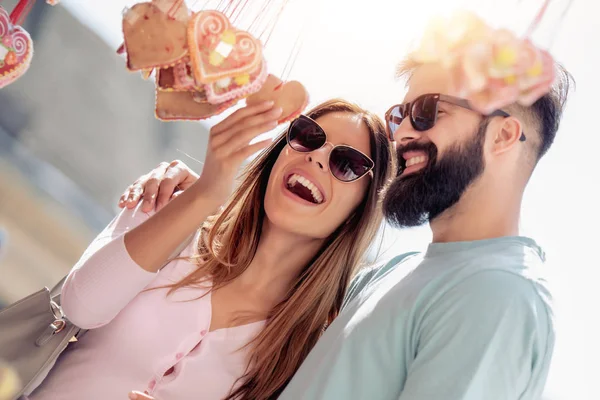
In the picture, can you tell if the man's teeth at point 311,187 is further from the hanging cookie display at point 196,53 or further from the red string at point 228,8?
the red string at point 228,8

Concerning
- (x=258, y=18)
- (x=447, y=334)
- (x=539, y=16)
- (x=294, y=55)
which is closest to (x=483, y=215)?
(x=447, y=334)

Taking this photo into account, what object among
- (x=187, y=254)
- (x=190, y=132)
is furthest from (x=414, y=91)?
(x=190, y=132)

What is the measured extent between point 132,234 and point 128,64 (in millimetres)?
413

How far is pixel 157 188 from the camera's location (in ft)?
5.71

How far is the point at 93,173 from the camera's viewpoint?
3449 mm

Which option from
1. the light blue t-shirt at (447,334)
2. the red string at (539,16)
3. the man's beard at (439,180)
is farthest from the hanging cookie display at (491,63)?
the light blue t-shirt at (447,334)

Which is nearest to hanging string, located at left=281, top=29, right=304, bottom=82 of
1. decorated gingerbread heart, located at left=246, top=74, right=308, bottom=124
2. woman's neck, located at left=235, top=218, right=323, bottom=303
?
decorated gingerbread heart, located at left=246, top=74, right=308, bottom=124

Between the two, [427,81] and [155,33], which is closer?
[155,33]

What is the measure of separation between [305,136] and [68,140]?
6.81 feet

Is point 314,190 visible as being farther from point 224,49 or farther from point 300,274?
point 224,49

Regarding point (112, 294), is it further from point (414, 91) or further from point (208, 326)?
point (414, 91)

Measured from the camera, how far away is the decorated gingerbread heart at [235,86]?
4.51ft

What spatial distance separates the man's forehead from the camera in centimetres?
152

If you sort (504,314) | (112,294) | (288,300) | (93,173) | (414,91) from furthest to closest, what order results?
(93,173)
(288,300)
(414,91)
(112,294)
(504,314)
